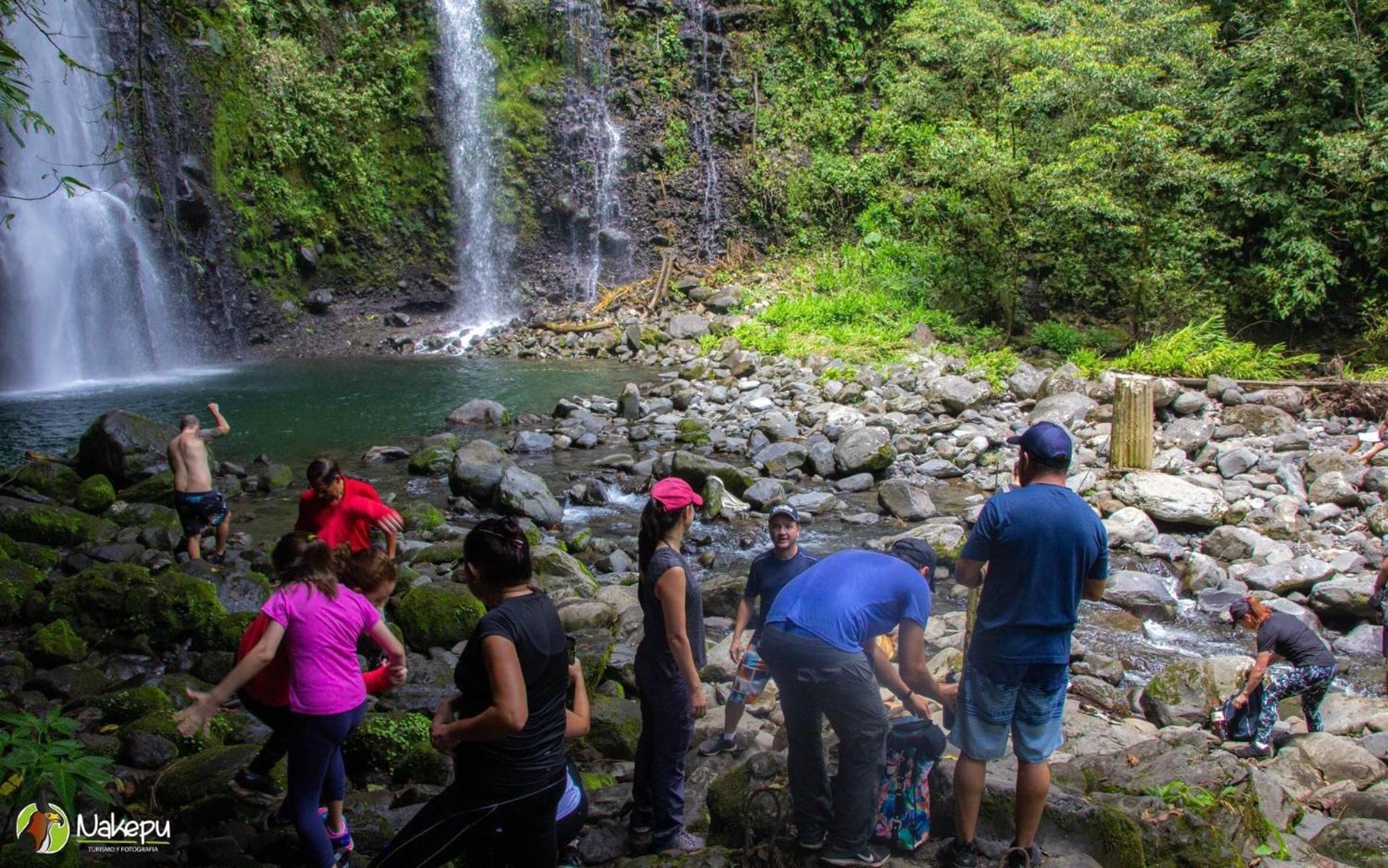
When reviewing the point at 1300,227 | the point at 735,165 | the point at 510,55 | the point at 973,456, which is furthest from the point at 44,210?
the point at 1300,227

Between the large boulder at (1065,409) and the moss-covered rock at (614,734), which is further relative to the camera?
the large boulder at (1065,409)

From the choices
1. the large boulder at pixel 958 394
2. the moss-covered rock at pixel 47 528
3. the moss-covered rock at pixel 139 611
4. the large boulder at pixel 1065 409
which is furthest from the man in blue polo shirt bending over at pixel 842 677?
the large boulder at pixel 958 394

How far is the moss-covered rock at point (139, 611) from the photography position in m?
6.71

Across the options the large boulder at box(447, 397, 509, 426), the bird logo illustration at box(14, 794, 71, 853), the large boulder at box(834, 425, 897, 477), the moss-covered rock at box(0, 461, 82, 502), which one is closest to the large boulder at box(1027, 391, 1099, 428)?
the large boulder at box(834, 425, 897, 477)

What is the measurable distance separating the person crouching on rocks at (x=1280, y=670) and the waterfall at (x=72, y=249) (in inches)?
792

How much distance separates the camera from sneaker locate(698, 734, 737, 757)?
16.1 ft

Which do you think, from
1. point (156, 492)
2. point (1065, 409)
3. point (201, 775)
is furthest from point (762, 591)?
point (1065, 409)

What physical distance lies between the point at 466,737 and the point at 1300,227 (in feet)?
56.6

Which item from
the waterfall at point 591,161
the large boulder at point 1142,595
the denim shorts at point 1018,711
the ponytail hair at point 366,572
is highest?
the waterfall at point 591,161

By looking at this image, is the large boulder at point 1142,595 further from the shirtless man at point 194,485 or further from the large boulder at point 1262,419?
the shirtless man at point 194,485

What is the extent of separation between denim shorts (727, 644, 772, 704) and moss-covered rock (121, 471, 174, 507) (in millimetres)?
8535

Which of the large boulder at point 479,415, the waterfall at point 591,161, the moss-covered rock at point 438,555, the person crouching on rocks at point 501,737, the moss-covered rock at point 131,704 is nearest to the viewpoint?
the person crouching on rocks at point 501,737

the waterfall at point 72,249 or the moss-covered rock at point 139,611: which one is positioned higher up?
the waterfall at point 72,249

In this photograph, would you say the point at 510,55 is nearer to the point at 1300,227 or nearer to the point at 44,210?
the point at 44,210
